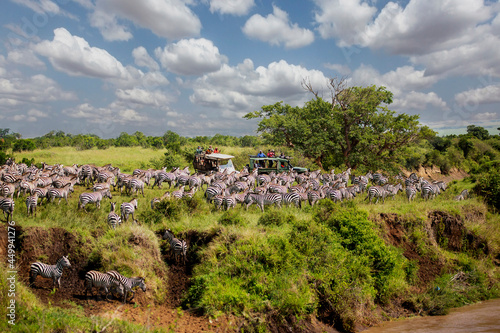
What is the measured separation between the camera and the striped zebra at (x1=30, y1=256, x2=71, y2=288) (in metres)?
8.22

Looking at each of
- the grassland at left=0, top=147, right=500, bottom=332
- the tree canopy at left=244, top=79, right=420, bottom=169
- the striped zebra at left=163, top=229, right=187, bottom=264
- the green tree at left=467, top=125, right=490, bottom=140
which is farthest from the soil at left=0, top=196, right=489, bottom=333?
the green tree at left=467, top=125, right=490, bottom=140

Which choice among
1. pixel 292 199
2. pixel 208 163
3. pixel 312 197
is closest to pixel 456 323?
pixel 312 197

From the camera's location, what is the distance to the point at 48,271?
27.2 feet

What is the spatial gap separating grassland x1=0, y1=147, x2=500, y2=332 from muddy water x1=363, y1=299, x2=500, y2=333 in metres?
0.41

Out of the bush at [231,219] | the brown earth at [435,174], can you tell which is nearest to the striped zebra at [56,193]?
the bush at [231,219]

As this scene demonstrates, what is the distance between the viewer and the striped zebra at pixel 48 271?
8219 millimetres

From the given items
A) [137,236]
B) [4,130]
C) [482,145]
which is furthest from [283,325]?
[4,130]

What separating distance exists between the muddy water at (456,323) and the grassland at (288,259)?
41 cm

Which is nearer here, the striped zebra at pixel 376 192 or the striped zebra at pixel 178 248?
the striped zebra at pixel 178 248

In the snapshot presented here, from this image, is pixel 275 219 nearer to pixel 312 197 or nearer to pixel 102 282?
pixel 312 197

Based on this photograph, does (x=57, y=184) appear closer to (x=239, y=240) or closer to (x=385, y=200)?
(x=239, y=240)

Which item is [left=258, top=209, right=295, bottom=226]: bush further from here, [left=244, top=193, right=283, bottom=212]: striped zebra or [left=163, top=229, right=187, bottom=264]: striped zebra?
[left=163, top=229, right=187, bottom=264]: striped zebra

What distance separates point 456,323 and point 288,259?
5.54 m

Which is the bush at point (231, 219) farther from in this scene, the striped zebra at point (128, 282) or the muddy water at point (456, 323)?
the muddy water at point (456, 323)
